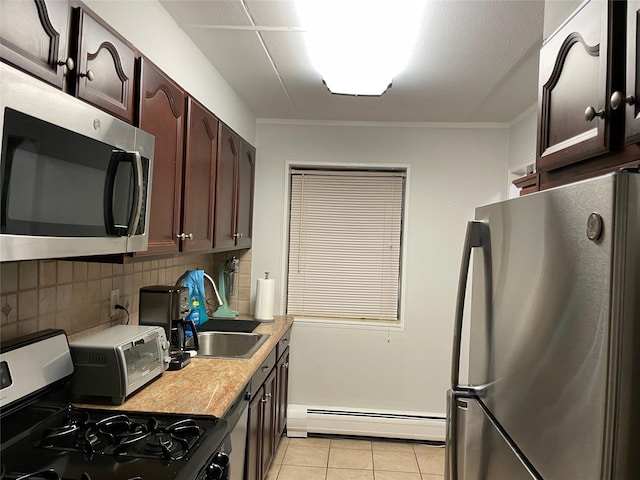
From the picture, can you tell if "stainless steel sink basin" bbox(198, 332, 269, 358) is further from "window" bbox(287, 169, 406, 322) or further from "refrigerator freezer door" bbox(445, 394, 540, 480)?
"refrigerator freezer door" bbox(445, 394, 540, 480)

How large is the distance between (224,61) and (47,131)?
5.49ft

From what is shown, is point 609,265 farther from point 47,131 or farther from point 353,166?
point 353,166

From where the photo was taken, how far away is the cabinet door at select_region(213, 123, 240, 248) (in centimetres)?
271

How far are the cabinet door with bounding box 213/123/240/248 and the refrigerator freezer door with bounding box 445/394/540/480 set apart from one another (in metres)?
1.75

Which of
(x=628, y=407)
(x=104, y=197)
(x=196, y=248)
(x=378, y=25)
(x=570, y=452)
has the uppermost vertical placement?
(x=378, y=25)

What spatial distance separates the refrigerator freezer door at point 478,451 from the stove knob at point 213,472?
669mm

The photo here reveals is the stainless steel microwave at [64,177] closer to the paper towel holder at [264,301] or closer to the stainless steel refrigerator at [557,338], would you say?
the stainless steel refrigerator at [557,338]

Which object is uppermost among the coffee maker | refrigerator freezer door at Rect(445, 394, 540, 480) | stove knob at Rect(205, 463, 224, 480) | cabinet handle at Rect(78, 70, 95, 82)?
cabinet handle at Rect(78, 70, 95, 82)

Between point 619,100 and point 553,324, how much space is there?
0.47 m

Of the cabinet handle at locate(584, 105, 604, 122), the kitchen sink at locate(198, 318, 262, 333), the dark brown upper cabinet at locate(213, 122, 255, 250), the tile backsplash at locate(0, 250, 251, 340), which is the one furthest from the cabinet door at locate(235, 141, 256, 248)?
the cabinet handle at locate(584, 105, 604, 122)

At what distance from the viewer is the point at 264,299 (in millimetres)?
3527

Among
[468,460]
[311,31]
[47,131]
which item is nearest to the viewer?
[47,131]

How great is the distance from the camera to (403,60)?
2.42 m

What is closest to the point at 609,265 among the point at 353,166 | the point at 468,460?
the point at 468,460
